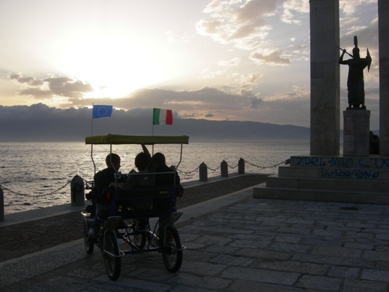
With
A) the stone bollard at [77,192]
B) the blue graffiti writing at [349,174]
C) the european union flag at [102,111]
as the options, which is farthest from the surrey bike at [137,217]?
the blue graffiti writing at [349,174]

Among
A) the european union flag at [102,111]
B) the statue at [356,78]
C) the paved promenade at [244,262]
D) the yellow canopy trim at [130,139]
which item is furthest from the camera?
the statue at [356,78]

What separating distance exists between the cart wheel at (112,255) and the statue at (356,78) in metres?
11.7

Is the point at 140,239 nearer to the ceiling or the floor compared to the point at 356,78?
nearer to the floor

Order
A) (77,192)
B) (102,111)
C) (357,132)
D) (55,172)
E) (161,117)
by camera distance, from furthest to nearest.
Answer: (55,172) → (357,132) → (161,117) → (77,192) → (102,111)

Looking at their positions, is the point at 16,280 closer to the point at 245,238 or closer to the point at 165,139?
the point at 165,139

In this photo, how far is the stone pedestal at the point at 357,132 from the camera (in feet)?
47.8

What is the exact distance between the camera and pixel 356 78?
15289 millimetres

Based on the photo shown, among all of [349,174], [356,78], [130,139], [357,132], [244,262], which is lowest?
[244,262]

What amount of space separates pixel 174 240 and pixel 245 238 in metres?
2.49

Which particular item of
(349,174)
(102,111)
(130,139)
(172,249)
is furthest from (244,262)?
(349,174)

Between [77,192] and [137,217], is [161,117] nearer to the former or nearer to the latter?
[77,192]

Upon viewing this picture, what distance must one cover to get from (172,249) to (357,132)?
10.7 metres

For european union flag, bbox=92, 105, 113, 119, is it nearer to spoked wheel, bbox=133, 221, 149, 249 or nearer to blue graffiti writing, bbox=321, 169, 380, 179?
spoked wheel, bbox=133, 221, 149, 249

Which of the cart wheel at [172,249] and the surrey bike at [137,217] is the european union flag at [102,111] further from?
the cart wheel at [172,249]
